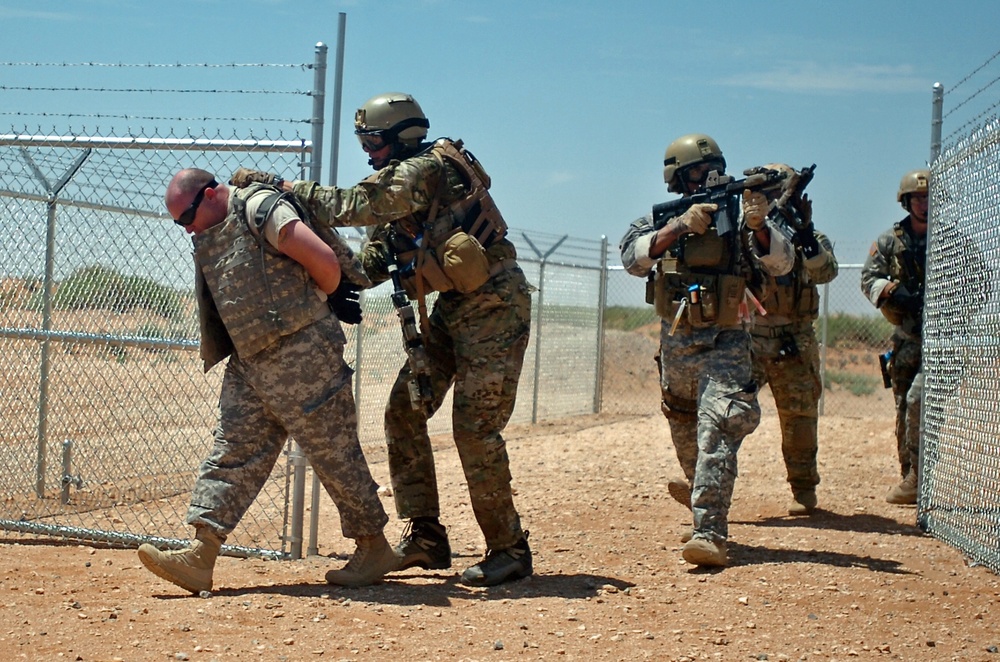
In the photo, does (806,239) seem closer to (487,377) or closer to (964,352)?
(964,352)

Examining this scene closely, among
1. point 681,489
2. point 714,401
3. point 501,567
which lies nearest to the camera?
point 501,567

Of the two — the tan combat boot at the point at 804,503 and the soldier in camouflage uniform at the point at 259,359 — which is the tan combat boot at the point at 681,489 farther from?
the soldier in camouflage uniform at the point at 259,359

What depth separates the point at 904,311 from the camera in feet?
24.0

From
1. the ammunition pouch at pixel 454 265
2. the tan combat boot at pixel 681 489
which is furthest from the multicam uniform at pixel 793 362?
the ammunition pouch at pixel 454 265

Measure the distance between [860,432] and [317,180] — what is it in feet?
26.0

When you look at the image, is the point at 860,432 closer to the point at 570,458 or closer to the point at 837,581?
the point at 570,458

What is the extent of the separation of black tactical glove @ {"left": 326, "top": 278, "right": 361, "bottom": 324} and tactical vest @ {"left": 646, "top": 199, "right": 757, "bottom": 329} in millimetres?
1665

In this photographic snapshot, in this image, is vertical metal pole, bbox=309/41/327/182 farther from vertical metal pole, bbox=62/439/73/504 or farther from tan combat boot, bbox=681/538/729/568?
vertical metal pole, bbox=62/439/73/504

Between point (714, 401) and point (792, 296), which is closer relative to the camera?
point (714, 401)

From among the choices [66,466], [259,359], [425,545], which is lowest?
[425,545]

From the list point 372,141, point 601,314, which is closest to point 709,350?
point 372,141

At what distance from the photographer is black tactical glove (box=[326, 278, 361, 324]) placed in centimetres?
489

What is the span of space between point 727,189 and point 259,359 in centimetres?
234

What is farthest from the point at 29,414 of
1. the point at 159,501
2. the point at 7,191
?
the point at 7,191
